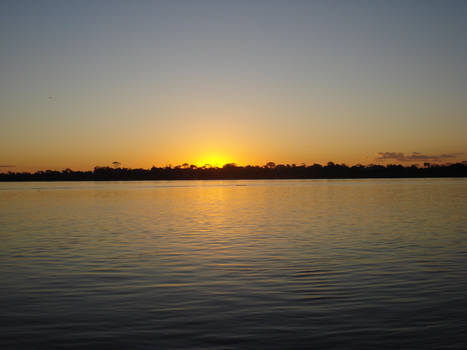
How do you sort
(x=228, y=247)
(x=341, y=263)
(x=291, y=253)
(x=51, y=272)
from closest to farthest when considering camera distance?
(x=51, y=272) < (x=341, y=263) < (x=291, y=253) < (x=228, y=247)

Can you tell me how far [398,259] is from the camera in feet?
68.6

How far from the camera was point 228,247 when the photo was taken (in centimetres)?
2575

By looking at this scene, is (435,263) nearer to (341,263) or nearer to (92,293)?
(341,263)

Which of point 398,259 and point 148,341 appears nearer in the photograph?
point 148,341

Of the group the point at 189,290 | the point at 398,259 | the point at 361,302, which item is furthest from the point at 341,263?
the point at 189,290

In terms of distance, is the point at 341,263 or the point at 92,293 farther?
the point at 341,263

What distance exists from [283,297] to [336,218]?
2853cm

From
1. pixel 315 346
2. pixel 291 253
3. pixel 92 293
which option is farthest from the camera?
pixel 291 253

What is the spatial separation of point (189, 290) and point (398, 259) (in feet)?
34.5

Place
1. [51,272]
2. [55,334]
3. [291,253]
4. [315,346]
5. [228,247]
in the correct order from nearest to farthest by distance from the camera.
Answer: [315,346]
[55,334]
[51,272]
[291,253]
[228,247]

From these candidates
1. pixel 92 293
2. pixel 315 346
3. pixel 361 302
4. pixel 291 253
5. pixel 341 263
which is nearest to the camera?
pixel 315 346

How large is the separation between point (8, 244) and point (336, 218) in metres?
27.0

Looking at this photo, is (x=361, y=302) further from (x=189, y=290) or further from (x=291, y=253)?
(x=291, y=253)

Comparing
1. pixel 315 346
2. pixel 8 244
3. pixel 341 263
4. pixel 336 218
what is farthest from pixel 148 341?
pixel 336 218
